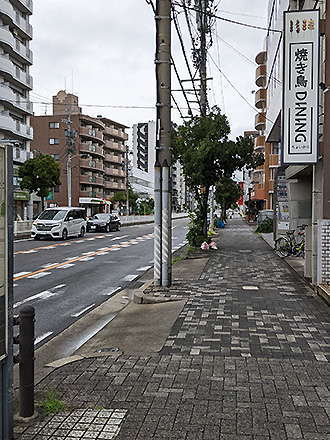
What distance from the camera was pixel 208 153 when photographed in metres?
18.8

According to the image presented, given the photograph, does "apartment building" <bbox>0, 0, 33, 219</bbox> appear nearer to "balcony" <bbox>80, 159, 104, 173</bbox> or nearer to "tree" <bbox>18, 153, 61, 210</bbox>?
"tree" <bbox>18, 153, 61, 210</bbox>

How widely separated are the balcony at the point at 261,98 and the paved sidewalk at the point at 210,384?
2293 inches

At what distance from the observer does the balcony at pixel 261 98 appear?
206 feet

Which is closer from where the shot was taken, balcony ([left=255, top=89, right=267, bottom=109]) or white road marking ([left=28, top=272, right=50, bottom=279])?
white road marking ([left=28, top=272, right=50, bottom=279])

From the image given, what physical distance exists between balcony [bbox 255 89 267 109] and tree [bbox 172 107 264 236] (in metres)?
45.4

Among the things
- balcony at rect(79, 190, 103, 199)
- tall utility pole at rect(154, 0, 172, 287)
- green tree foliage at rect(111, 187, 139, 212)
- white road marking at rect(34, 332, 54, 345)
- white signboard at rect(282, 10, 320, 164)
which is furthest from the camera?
green tree foliage at rect(111, 187, 139, 212)

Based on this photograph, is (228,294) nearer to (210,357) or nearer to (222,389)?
(210,357)

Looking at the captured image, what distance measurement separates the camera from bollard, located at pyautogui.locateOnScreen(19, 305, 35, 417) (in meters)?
3.94

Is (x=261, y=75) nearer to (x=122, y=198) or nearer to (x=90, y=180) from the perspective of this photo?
(x=90, y=180)

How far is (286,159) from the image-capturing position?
11312mm

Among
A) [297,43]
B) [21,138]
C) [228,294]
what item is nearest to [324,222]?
[228,294]

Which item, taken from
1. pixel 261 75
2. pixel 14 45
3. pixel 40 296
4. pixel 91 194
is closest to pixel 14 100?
pixel 14 45

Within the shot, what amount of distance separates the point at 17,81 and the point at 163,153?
125ft

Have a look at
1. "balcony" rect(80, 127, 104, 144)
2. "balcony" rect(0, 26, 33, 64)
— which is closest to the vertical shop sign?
"balcony" rect(0, 26, 33, 64)
